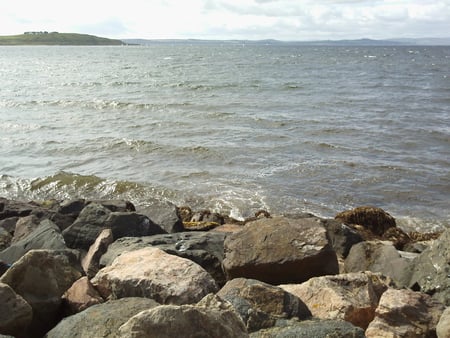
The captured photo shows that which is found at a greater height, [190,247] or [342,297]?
[342,297]

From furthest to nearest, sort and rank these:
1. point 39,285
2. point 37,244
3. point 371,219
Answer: point 371,219 → point 37,244 → point 39,285

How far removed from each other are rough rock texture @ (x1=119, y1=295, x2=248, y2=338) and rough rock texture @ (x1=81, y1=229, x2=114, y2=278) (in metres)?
3.53

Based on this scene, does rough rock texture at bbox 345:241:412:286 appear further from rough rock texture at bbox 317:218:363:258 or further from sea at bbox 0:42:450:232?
sea at bbox 0:42:450:232

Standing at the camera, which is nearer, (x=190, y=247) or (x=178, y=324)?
(x=178, y=324)

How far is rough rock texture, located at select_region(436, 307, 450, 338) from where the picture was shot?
410 cm

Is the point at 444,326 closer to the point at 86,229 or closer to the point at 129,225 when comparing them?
the point at 129,225

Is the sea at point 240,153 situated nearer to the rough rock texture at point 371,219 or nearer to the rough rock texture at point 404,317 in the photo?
the rough rock texture at point 371,219

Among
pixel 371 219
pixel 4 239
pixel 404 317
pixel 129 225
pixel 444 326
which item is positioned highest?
pixel 444 326

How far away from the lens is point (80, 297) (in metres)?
4.65

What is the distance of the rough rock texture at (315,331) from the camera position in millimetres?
3576

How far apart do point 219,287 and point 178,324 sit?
2659 mm

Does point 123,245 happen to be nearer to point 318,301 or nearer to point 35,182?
point 318,301

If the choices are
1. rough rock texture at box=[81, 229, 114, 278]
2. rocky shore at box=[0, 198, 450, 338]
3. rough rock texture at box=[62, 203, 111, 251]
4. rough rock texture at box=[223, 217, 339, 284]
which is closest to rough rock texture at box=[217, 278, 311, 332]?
rocky shore at box=[0, 198, 450, 338]

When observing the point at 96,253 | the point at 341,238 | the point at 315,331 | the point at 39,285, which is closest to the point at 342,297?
the point at 315,331
